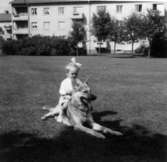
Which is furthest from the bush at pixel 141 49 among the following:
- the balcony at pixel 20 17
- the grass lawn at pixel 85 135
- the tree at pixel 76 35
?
the grass lawn at pixel 85 135

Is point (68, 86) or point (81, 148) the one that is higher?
point (68, 86)

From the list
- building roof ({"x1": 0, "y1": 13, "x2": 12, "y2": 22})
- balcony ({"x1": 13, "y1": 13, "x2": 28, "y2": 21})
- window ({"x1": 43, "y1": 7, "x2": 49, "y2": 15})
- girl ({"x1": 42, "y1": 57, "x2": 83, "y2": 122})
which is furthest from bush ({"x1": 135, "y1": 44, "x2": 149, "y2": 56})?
girl ({"x1": 42, "y1": 57, "x2": 83, "y2": 122})

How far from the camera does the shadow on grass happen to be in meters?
4.05

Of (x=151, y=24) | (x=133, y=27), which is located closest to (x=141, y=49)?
(x=151, y=24)

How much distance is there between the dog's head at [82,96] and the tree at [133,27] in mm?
34210

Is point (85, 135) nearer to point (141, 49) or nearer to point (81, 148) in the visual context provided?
point (81, 148)

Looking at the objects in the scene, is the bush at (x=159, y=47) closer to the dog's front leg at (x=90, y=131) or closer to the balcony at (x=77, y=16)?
the balcony at (x=77, y=16)

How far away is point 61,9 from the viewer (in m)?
50.1

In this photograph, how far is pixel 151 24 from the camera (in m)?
37.6

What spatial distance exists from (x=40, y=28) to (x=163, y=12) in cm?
2238

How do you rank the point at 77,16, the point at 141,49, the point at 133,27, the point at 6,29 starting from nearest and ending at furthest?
the point at 133,27 < the point at 141,49 < the point at 77,16 < the point at 6,29

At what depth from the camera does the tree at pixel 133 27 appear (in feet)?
123

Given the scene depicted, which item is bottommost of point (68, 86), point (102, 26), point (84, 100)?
point (84, 100)

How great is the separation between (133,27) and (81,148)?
35.2 m
